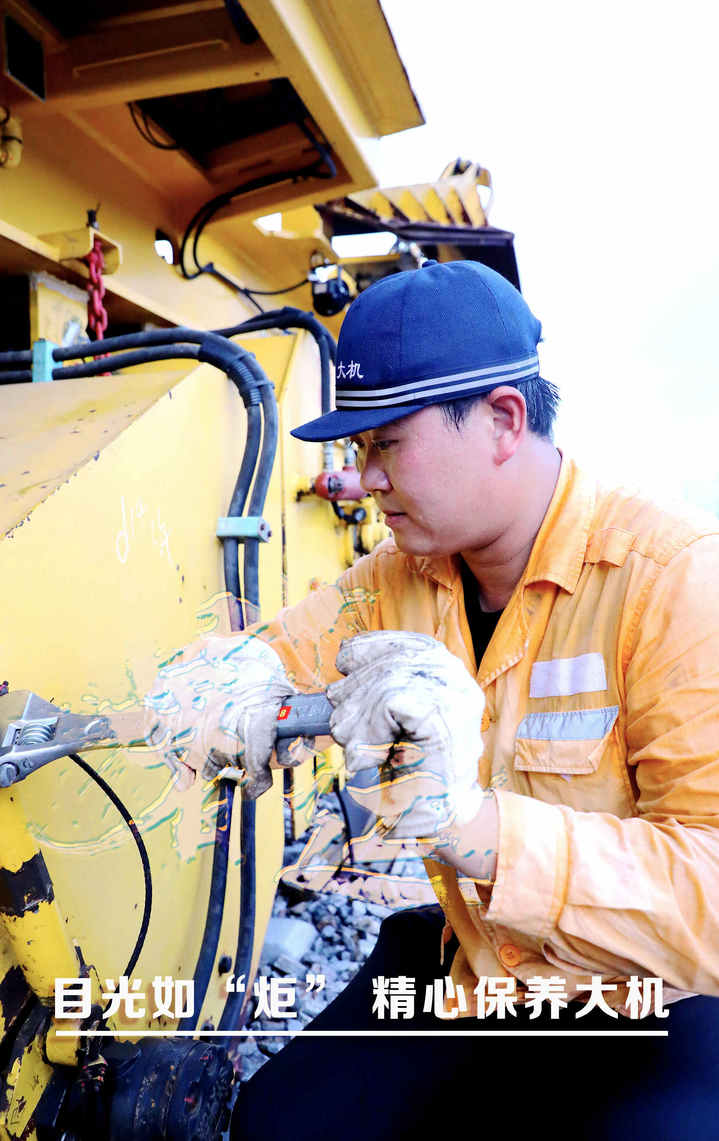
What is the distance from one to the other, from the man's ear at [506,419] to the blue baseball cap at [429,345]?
0.02m

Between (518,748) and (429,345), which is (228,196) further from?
(518,748)

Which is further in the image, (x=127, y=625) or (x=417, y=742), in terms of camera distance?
(x=127, y=625)

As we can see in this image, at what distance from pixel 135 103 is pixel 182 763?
2.41 m

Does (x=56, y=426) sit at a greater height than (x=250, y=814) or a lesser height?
greater

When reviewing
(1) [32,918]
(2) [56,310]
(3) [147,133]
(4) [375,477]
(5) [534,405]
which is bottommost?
(1) [32,918]

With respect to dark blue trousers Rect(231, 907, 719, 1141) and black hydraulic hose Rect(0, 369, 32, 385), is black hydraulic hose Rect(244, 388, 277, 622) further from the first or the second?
dark blue trousers Rect(231, 907, 719, 1141)

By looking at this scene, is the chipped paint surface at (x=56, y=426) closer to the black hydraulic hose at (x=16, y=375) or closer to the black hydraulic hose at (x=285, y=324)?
the black hydraulic hose at (x=16, y=375)

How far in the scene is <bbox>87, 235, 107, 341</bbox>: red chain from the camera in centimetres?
179

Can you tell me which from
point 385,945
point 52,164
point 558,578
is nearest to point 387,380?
point 558,578

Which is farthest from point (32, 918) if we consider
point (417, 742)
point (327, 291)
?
point (327, 291)

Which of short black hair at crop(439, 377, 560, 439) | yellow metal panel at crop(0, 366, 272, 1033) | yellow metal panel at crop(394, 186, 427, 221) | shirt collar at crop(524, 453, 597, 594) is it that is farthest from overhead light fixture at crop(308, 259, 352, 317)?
shirt collar at crop(524, 453, 597, 594)

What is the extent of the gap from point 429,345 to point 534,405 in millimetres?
211

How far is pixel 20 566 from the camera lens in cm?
97

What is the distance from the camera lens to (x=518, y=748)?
1.09 metres
